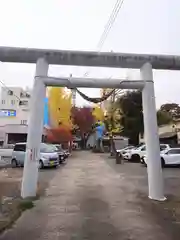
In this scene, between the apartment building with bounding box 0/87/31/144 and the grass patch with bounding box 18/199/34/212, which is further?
the apartment building with bounding box 0/87/31/144

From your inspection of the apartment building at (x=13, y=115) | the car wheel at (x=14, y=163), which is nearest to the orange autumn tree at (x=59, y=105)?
the apartment building at (x=13, y=115)

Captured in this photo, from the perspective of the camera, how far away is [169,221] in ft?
24.2

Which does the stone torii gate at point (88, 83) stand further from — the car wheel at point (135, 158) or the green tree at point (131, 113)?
the green tree at point (131, 113)

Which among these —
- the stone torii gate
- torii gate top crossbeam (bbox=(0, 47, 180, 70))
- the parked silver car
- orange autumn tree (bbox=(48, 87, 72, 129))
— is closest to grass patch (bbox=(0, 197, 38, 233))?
the stone torii gate

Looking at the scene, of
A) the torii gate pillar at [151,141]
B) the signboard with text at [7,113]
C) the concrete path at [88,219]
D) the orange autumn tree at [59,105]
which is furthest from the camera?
the signboard with text at [7,113]

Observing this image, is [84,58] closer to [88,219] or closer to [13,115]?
[88,219]

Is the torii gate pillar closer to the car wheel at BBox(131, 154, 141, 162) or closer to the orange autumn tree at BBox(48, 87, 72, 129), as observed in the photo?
the car wheel at BBox(131, 154, 141, 162)

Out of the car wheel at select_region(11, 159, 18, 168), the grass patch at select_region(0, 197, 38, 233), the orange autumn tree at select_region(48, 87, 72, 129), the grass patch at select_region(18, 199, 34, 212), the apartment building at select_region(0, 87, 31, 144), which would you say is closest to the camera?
the grass patch at select_region(0, 197, 38, 233)

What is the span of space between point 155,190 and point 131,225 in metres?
3.44

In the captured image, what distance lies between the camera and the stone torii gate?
10188 mm

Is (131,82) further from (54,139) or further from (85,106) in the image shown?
(85,106)

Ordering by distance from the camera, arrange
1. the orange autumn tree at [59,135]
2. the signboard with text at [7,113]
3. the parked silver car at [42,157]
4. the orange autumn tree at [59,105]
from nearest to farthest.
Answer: the parked silver car at [42,157] → the orange autumn tree at [59,105] → the orange autumn tree at [59,135] → the signboard with text at [7,113]

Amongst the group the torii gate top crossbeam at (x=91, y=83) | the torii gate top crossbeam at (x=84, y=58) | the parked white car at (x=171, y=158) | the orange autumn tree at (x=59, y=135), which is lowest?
the parked white car at (x=171, y=158)

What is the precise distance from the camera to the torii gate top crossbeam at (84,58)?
412 inches
